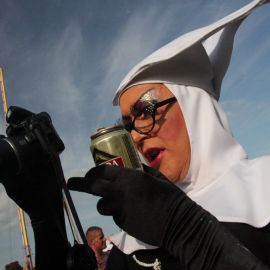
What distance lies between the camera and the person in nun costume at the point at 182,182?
1264mm

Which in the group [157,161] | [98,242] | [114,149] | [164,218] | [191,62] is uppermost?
[191,62]

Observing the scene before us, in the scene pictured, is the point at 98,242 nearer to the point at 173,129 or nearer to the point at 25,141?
the point at 173,129

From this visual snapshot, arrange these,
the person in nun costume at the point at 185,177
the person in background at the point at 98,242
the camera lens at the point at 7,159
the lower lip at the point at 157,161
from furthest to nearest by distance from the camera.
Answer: the person in background at the point at 98,242
the lower lip at the point at 157,161
the person in nun costume at the point at 185,177
the camera lens at the point at 7,159

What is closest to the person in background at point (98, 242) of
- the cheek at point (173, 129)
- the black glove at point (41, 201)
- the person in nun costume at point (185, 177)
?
the person in nun costume at point (185, 177)

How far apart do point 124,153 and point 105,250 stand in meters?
5.03

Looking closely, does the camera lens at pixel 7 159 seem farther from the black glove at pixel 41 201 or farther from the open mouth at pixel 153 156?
the open mouth at pixel 153 156

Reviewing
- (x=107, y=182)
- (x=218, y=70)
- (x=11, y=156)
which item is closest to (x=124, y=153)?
(x=107, y=182)

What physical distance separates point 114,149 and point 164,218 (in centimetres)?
40

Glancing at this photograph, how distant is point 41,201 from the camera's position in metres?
1.38

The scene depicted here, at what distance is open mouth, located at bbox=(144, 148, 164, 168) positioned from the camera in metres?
1.76

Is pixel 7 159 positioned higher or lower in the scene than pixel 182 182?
higher

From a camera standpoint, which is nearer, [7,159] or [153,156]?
[7,159]

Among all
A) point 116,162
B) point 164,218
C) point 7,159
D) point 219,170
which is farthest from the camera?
point 219,170

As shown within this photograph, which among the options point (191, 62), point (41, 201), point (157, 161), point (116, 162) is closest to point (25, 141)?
point (41, 201)
